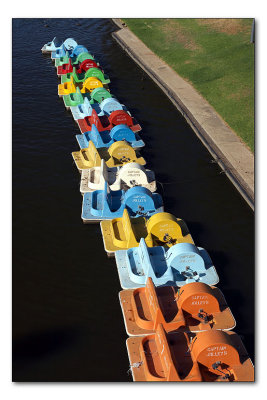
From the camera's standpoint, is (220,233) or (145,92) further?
(145,92)

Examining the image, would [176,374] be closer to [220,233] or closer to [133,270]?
[133,270]

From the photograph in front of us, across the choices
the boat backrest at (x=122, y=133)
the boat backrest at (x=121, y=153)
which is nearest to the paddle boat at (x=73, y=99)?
the boat backrest at (x=122, y=133)

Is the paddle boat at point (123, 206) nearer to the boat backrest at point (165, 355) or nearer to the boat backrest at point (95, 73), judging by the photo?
the boat backrest at point (165, 355)

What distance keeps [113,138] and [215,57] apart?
48.1 ft

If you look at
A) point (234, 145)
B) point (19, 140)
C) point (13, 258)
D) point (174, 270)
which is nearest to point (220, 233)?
point (174, 270)

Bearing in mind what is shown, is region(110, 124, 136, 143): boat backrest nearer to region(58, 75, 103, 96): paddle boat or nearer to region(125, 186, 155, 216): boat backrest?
region(125, 186, 155, 216): boat backrest

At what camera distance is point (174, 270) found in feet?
64.7

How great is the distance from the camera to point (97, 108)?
3195 cm

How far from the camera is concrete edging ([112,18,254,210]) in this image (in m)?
25.9

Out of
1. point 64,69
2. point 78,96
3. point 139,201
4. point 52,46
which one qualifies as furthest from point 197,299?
point 52,46

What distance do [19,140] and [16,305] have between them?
526 inches

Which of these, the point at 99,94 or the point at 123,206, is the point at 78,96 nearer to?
the point at 99,94

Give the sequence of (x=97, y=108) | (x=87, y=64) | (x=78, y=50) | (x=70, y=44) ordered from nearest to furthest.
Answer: (x=97, y=108) → (x=87, y=64) → (x=78, y=50) → (x=70, y=44)

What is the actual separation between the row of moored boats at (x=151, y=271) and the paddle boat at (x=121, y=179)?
0.05m
